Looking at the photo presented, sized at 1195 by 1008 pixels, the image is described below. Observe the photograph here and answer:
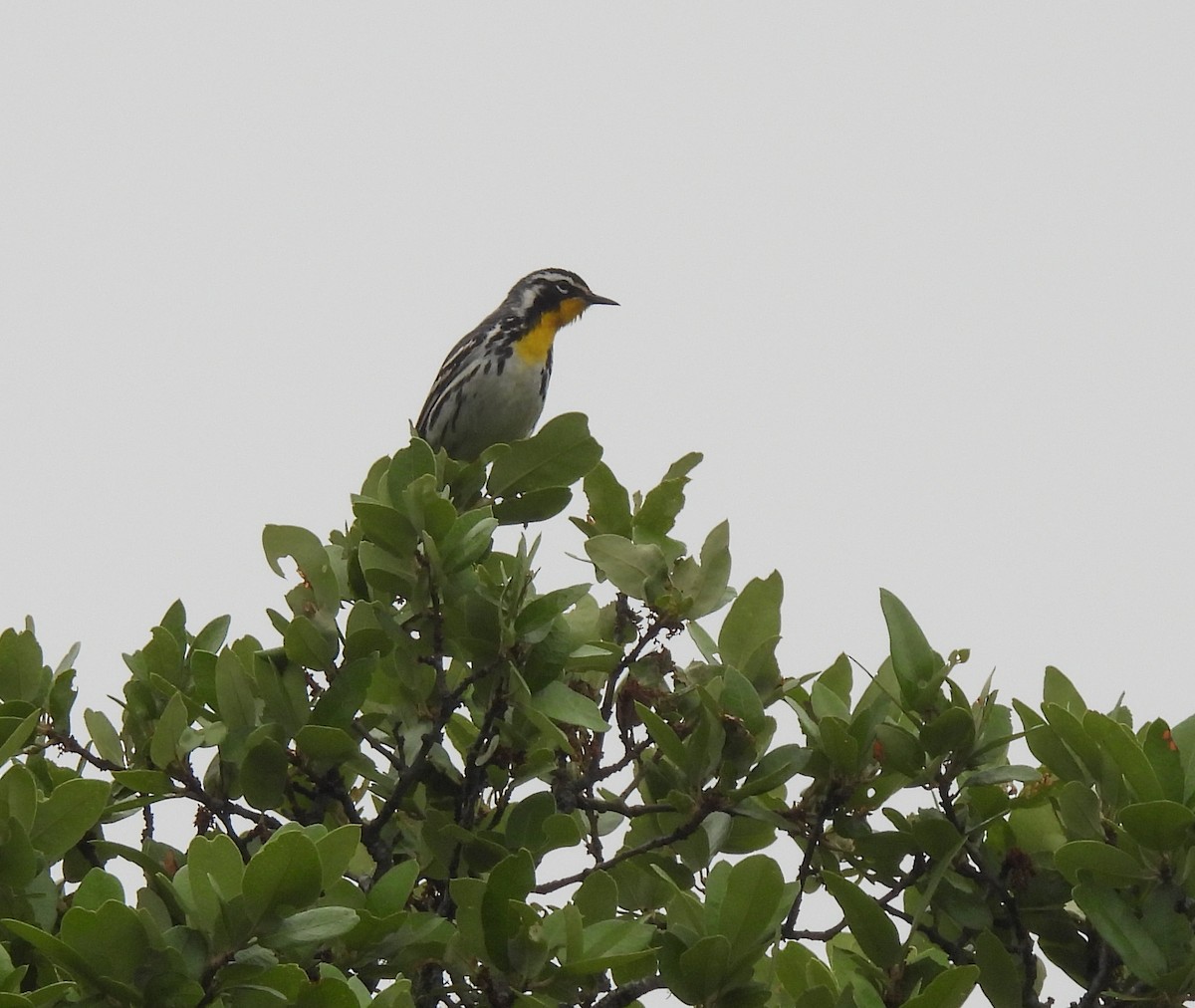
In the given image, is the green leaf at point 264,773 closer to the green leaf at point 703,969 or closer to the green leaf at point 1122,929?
the green leaf at point 703,969

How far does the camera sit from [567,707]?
3.70m

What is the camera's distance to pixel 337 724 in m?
3.76

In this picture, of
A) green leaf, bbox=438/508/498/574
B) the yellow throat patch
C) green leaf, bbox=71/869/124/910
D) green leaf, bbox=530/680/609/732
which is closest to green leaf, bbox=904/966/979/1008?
green leaf, bbox=530/680/609/732

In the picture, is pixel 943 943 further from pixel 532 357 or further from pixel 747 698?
pixel 532 357

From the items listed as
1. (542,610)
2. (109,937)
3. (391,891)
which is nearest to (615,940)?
(391,891)

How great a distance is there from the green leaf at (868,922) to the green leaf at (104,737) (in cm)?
180

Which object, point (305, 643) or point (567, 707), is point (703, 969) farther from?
point (305, 643)

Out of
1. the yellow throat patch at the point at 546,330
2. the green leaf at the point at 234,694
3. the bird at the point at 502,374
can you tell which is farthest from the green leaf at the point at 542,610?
the yellow throat patch at the point at 546,330

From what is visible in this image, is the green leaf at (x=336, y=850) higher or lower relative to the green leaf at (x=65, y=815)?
lower

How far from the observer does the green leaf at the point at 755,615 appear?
154 inches

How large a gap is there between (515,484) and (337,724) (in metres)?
0.88

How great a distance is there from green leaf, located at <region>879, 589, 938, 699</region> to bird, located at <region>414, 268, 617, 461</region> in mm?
Answer: 5323

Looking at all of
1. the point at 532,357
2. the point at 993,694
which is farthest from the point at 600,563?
the point at 532,357

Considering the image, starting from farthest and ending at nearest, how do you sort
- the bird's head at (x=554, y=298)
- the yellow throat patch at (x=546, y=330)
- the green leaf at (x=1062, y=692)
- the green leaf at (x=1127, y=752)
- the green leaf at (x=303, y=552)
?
1. the bird's head at (x=554, y=298)
2. the yellow throat patch at (x=546, y=330)
3. the green leaf at (x=303, y=552)
4. the green leaf at (x=1062, y=692)
5. the green leaf at (x=1127, y=752)
